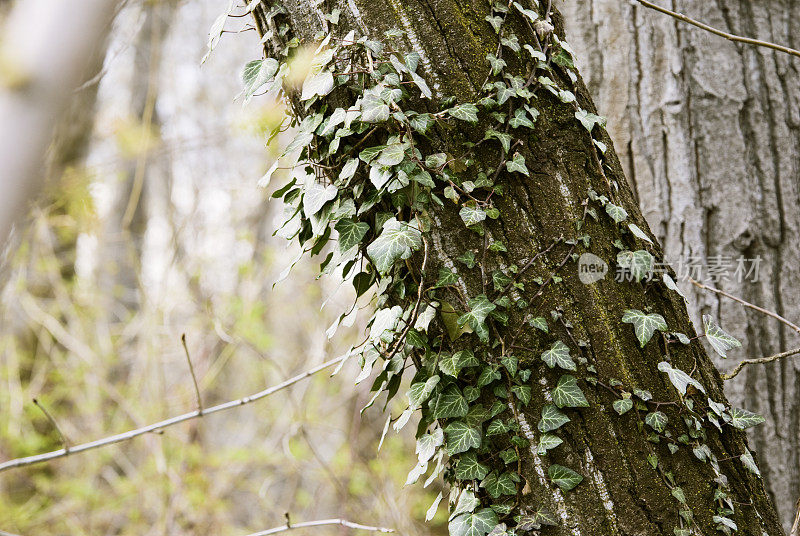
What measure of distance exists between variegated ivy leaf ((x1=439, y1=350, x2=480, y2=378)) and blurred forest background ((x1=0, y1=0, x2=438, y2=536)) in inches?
100

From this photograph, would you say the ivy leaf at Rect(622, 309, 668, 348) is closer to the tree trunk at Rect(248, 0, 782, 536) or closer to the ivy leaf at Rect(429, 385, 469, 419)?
the tree trunk at Rect(248, 0, 782, 536)

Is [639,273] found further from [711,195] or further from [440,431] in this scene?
[711,195]

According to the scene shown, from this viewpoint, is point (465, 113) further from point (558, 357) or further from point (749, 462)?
point (749, 462)

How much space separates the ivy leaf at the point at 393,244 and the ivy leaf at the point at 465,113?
218 millimetres

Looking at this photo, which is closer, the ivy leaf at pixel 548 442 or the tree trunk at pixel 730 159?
the ivy leaf at pixel 548 442

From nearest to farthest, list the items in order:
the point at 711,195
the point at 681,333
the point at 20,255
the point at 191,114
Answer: the point at 681,333, the point at 711,195, the point at 20,255, the point at 191,114

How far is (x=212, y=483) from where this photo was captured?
4234 millimetres

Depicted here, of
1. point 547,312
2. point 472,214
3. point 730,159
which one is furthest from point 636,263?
point 730,159

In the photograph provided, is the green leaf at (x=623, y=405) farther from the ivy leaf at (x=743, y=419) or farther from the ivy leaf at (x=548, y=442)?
the ivy leaf at (x=743, y=419)

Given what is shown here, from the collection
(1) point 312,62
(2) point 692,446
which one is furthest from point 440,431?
(1) point 312,62

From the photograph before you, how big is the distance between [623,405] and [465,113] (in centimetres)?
58

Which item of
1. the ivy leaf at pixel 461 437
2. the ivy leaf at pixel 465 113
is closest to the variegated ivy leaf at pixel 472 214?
the ivy leaf at pixel 465 113

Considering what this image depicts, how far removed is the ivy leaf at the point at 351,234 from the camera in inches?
42.0

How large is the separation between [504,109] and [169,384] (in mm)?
3985
